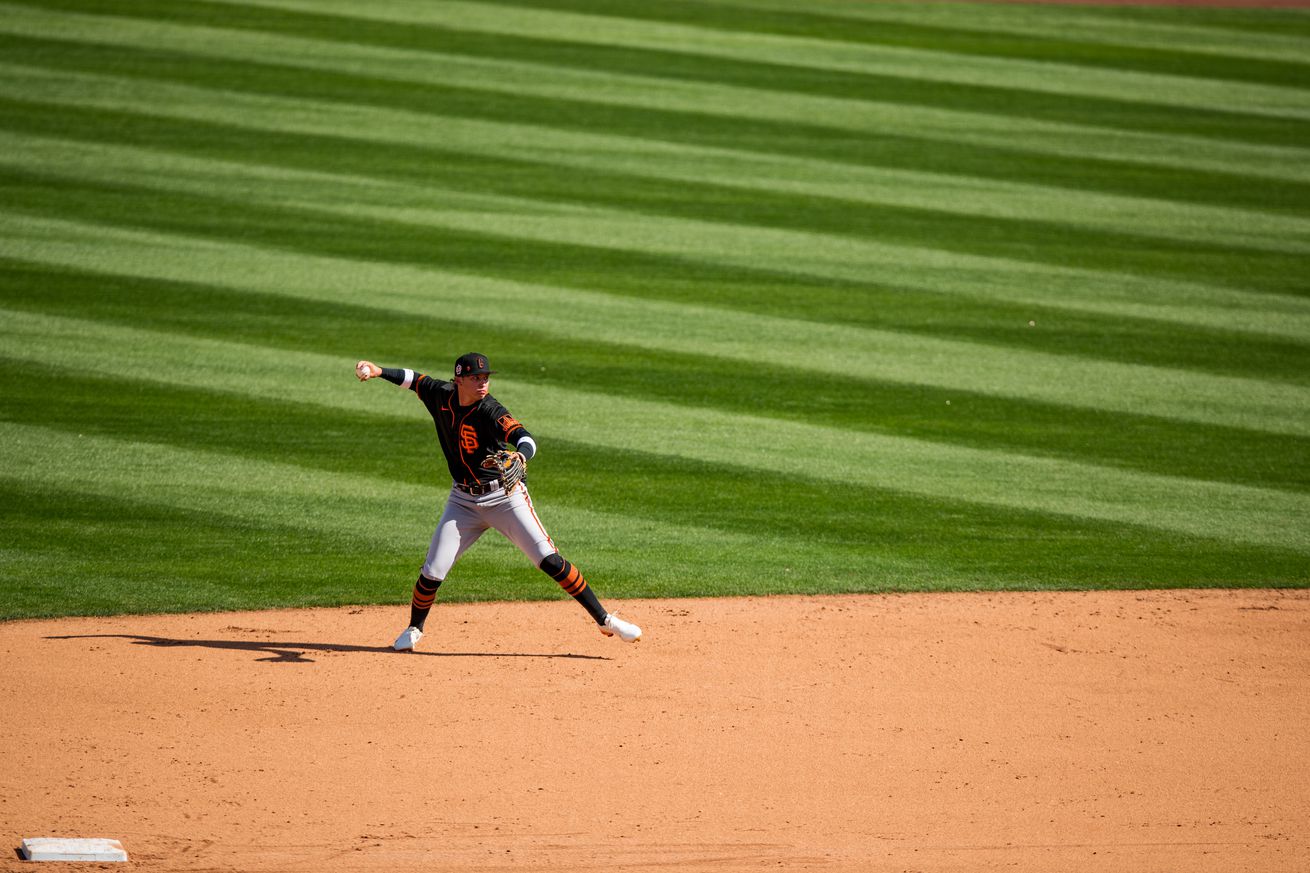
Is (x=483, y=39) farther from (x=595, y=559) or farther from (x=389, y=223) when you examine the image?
(x=595, y=559)

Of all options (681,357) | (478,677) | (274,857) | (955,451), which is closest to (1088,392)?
(955,451)

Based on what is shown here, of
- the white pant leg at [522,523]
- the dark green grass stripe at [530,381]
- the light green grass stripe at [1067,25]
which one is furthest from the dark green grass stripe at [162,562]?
the light green grass stripe at [1067,25]

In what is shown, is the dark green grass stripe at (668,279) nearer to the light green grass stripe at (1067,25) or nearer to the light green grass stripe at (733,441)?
the light green grass stripe at (733,441)

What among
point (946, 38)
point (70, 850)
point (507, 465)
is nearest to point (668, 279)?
point (507, 465)

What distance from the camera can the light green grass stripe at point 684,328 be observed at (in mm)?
12070

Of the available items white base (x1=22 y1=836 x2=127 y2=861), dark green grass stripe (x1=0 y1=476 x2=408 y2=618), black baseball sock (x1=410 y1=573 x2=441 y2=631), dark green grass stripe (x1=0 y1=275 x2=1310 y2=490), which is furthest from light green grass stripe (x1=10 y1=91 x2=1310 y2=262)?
white base (x1=22 y1=836 x2=127 y2=861)

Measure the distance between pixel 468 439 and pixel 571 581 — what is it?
1.03 metres

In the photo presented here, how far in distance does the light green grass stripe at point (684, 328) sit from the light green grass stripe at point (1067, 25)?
8.98 metres

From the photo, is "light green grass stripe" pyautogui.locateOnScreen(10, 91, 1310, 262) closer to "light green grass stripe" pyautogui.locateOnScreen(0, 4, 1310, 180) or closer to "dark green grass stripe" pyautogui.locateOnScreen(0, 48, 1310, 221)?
"dark green grass stripe" pyautogui.locateOnScreen(0, 48, 1310, 221)

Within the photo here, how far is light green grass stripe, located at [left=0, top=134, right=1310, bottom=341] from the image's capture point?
13.7m

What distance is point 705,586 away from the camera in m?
9.05

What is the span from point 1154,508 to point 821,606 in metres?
3.26

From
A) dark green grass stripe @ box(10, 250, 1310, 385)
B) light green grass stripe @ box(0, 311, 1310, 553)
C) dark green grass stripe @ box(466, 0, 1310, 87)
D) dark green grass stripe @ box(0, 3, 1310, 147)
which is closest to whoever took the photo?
light green grass stripe @ box(0, 311, 1310, 553)

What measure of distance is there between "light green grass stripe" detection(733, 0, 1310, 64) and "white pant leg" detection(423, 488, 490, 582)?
1453 centimetres
